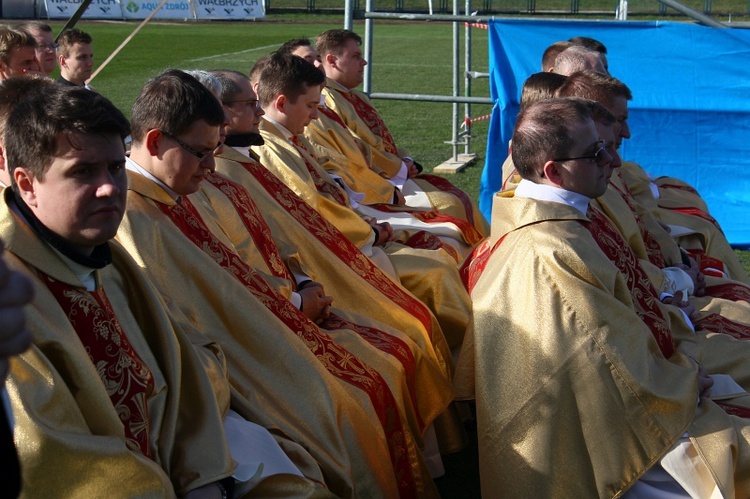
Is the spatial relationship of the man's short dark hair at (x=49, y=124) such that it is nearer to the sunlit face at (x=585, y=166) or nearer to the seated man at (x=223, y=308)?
the seated man at (x=223, y=308)

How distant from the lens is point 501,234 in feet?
12.8

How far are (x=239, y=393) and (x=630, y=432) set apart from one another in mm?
1314

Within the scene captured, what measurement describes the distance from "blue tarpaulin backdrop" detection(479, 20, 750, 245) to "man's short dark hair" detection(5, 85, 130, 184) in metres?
5.42

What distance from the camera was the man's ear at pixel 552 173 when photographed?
3801 millimetres

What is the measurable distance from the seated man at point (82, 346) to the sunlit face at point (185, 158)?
27.9 inches

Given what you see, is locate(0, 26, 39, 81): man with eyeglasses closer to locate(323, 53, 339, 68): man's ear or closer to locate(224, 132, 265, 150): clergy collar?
locate(224, 132, 265, 150): clergy collar

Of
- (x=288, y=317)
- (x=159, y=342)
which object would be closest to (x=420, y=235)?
(x=288, y=317)

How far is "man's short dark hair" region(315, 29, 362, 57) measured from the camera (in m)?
7.23

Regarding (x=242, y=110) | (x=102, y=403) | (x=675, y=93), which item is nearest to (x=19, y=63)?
(x=242, y=110)

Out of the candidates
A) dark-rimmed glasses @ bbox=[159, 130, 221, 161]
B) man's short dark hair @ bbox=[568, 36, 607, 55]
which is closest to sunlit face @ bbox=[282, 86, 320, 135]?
dark-rimmed glasses @ bbox=[159, 130, 221, 161]

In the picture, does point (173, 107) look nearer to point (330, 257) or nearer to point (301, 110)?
point (330, 257)

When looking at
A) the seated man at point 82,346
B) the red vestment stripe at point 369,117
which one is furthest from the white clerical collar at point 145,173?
the red vestment stripe at point 369,117

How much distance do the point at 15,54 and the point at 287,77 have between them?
1531mm

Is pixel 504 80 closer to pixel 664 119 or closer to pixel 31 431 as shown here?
pixel 664 119
